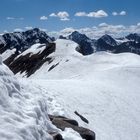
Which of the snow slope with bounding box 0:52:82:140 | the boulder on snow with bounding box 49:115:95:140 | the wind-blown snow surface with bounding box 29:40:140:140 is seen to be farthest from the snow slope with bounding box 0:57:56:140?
the wind-blown snow surface with bounding box 29:40:140:140

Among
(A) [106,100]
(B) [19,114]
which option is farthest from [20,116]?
(A) [106,100]

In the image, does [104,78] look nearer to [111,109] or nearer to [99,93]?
[99,93]

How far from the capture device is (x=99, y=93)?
1417 inches

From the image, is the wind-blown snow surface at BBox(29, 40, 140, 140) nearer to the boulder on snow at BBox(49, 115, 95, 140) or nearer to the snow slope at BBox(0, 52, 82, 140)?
the boulder on snow at BBox(49, 115, 95, 140)

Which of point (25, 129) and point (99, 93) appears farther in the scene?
point (99, 93)

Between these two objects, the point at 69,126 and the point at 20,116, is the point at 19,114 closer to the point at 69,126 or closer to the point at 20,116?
the point at 20,116

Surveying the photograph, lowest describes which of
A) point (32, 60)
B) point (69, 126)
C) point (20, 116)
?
point (32, 60)

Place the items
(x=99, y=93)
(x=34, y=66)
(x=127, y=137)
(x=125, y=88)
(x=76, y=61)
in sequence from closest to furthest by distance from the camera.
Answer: (x=127, y=137)
(x=99, y=93)
(x=125, y=88)
(x=76, y=61)
(x=34, y=66)

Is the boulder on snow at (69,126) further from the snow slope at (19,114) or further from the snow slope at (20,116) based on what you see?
the snow slope at (19,114)

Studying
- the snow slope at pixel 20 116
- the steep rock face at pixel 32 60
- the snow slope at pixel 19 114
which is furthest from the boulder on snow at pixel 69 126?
the steep rock face at pixel 32 60

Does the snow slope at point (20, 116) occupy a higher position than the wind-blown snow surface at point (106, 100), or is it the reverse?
the snow slope at point (20, 116)

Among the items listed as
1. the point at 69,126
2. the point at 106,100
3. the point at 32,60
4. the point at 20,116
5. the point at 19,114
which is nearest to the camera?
the point at 20,116

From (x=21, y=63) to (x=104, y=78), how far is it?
2264 inches

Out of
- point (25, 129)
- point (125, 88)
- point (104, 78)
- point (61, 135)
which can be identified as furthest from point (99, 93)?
point (25, 129)
